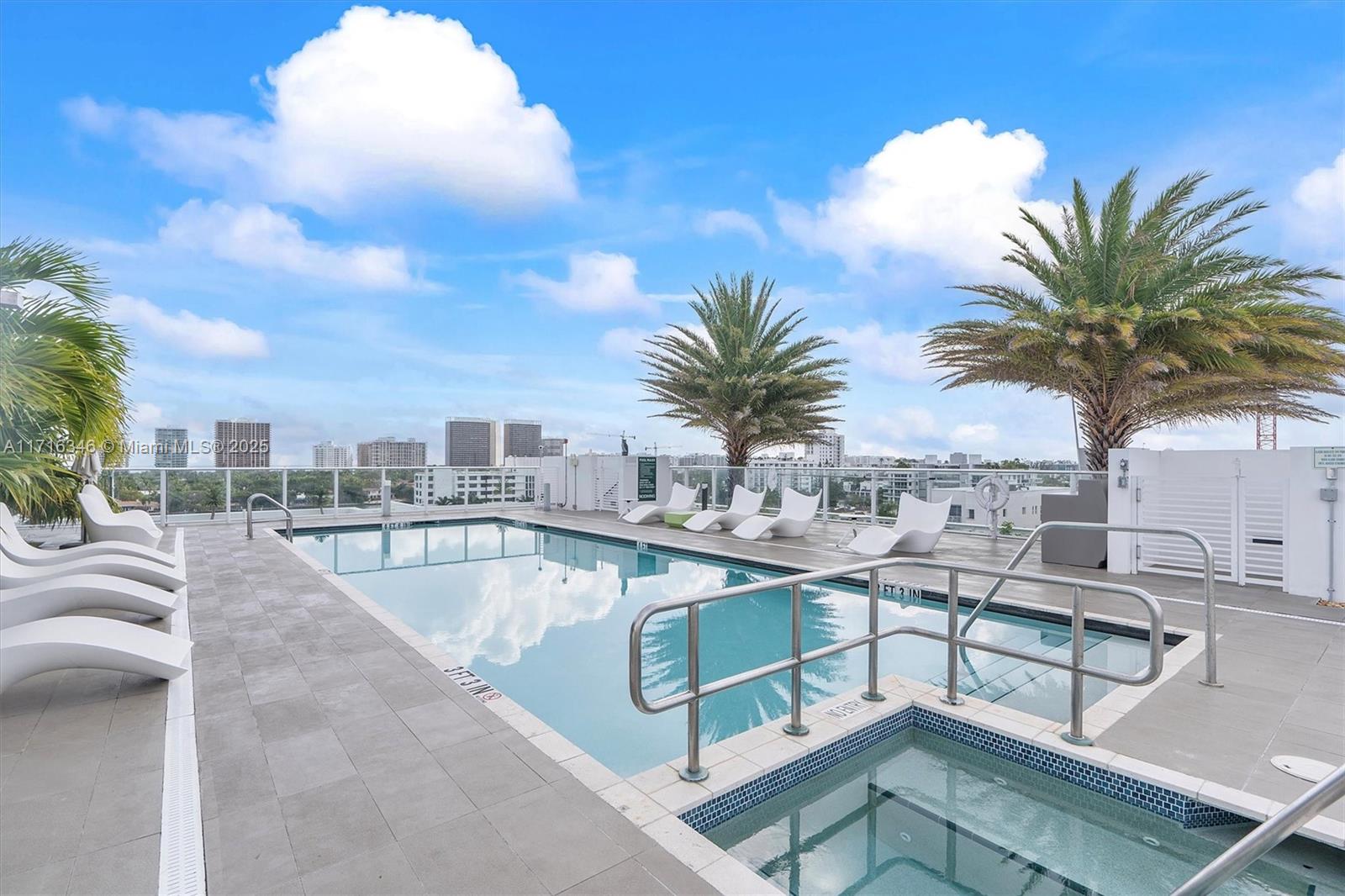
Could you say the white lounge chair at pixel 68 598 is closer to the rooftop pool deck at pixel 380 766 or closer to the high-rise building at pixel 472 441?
the rooftop pool deck at pixel 380 766

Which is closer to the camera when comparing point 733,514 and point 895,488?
point 895,488

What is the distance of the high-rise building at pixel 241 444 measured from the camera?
14312mm

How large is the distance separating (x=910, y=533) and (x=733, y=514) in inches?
161

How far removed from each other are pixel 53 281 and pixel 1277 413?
17456 millimetres

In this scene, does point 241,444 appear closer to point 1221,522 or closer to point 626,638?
point 626,638

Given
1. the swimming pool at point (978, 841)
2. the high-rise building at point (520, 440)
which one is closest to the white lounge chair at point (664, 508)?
the high-rise building at point (520, 440)

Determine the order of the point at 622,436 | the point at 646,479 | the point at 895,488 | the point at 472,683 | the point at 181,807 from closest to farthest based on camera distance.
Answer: the point at 181,807, the point at 472,683, the point at 895,488, the point at 646,479, the point at 622,436

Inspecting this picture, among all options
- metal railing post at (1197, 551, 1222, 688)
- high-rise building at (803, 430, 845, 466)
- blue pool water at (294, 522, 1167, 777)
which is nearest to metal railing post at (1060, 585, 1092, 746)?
blue pool water at (294, 522, 1167, 777)

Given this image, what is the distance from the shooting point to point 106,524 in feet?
25.4

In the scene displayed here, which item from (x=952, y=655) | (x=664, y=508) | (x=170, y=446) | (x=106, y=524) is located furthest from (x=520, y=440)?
(x=952, y=655)

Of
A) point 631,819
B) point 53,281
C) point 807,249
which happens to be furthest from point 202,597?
point 807,249

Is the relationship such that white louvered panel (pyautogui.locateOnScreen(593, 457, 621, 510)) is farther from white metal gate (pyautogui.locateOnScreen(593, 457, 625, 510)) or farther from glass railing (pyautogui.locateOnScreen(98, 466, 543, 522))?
glass railing (pyautogui.locateOnScreen(98, 466, 543, 522))

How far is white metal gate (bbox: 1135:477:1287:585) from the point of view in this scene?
7223 mm

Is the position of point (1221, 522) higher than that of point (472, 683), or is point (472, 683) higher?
point (1221, 522)
